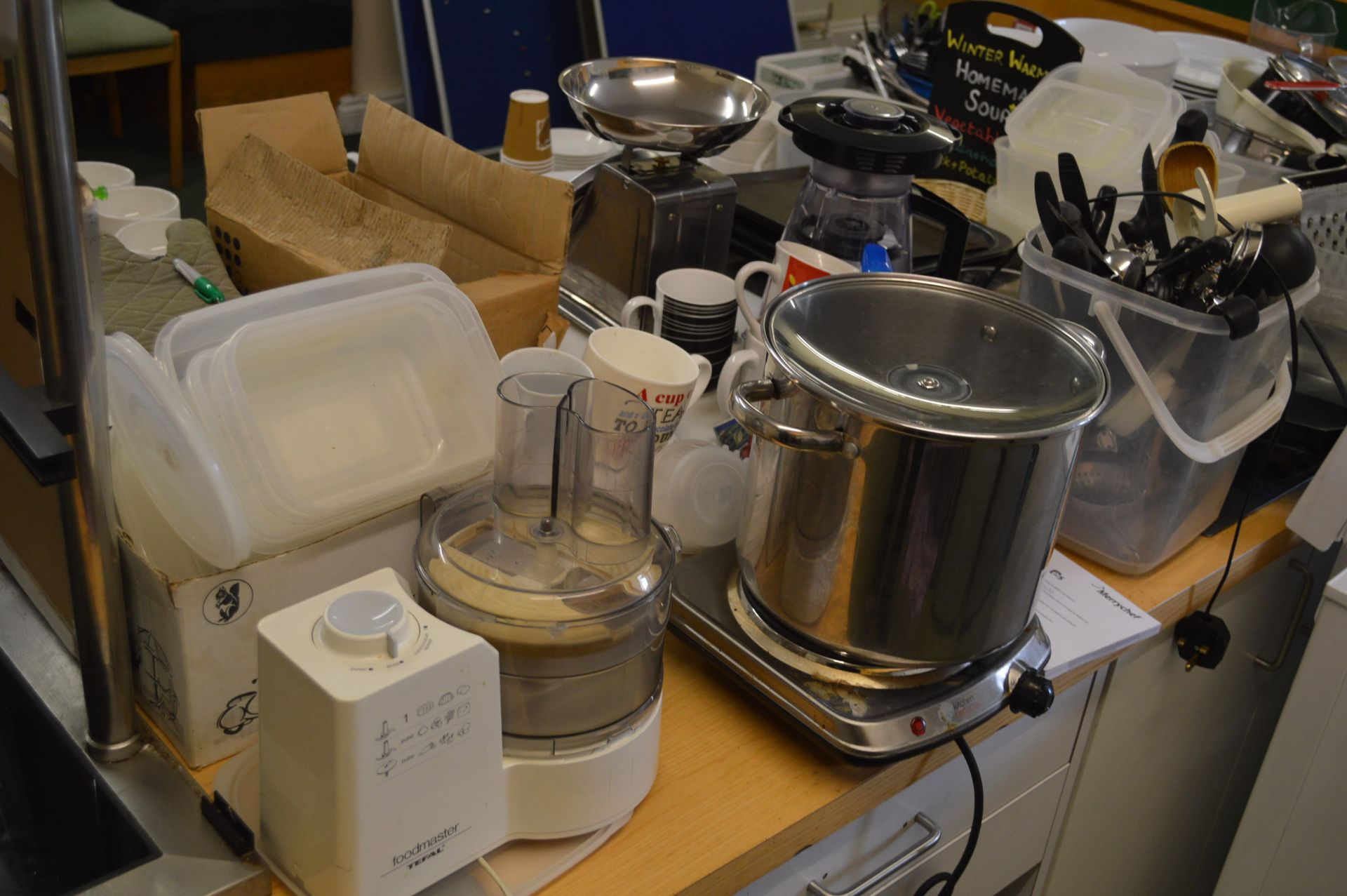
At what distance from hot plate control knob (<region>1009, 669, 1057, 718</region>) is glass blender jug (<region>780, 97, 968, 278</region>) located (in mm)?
444

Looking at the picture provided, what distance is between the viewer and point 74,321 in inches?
24.0

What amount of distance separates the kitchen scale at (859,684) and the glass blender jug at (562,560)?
12 cm

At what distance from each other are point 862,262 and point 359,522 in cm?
54

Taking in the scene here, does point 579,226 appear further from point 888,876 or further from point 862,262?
point 888,876

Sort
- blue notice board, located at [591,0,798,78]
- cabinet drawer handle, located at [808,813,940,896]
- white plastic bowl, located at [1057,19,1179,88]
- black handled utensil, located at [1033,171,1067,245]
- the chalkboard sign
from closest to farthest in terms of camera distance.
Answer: cabinet drawer handle, located at [808,813,940,896] → black handled utensil, located at [1033,171,1067,245] → the chalkboard sign → white plastic bowl, located at [1057,19,1179,88] → blue notice board, located at [591,0,798,78]

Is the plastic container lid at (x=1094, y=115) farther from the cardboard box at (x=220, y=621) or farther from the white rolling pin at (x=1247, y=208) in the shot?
the cardboard box at (x=220, y=621)

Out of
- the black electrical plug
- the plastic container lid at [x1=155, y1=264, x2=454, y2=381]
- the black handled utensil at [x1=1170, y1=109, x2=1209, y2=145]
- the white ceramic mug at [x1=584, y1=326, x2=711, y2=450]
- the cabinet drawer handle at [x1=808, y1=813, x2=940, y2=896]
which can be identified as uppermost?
the black handled utensil at [x1=1170, y1=109, x2=1209, y2=145]

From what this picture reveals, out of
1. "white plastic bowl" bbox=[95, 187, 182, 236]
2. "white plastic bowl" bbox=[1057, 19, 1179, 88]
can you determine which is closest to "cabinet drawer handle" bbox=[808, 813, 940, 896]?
"white plastic bowl" bbox=[95, 187, 182, 236]

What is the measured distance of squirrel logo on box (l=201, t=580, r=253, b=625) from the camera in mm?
699

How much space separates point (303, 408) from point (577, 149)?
1054 millimetres

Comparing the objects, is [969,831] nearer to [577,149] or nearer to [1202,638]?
[1202,638]

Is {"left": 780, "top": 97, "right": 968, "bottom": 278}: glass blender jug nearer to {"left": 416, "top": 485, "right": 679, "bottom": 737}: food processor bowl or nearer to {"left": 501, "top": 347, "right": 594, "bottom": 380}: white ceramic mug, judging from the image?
{"left": 501, "top": 347, "right": 594, "bottom": 380}: white ceramic mug

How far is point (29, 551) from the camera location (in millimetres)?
862

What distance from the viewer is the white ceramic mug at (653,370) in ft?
2.95
